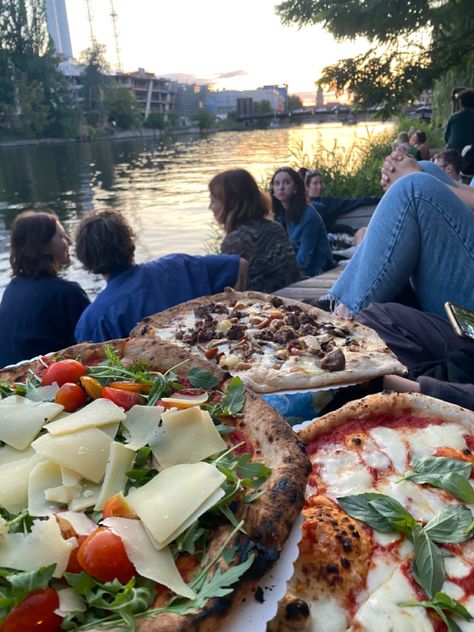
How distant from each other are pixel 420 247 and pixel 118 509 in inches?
113

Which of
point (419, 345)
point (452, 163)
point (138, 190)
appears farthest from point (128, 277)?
point (138, 190)

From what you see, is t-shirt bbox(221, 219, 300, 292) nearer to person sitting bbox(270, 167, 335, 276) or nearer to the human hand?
the human hand

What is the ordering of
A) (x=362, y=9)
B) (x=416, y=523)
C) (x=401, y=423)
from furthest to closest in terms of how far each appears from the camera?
(x=362, y=9), (x=401, y=423), (x=416, y=523)

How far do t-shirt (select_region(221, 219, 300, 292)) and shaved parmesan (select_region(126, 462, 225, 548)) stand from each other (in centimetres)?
461

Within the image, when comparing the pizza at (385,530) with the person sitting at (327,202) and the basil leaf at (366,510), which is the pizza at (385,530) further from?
the person sitting at (327,202)

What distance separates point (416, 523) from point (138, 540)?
2.87ft

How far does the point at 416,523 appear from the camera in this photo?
5.45 ft

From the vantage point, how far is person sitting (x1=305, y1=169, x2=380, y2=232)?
11.7 metres

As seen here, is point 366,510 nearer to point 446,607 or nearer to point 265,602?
point 446,607

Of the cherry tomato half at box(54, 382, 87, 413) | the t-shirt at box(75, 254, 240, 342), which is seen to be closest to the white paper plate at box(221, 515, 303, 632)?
the cherry tomato half at box(54, 382, 87, 413)

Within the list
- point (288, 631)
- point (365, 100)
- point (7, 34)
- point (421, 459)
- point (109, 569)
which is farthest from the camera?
point (7, 34)

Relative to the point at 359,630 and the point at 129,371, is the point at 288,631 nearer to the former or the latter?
the point at 359,630

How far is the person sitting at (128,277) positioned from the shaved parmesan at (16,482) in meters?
2.65

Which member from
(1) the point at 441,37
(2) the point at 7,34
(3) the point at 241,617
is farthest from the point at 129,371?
(2) the point at 7,34
